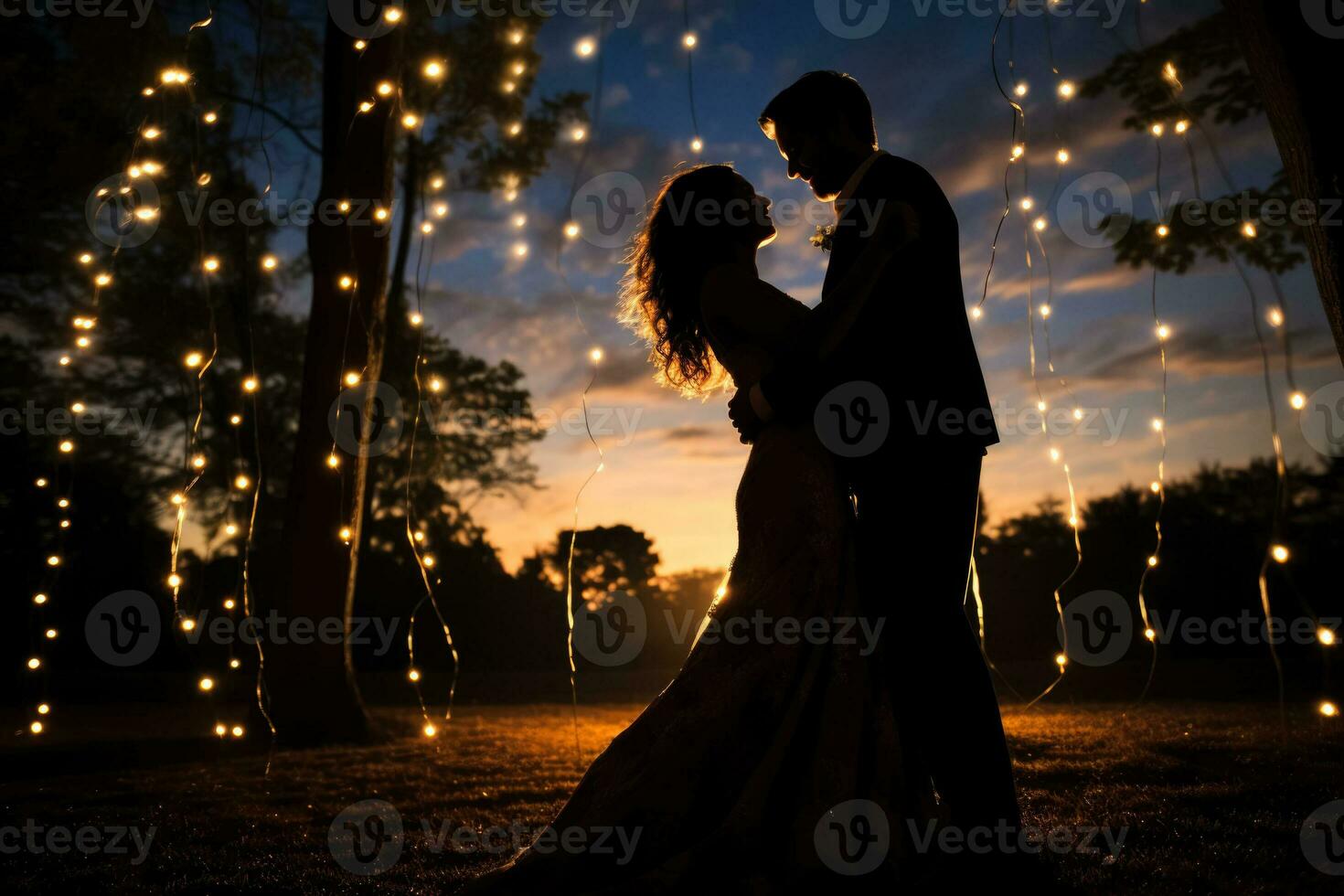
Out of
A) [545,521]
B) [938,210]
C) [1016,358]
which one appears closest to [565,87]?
[545,521]

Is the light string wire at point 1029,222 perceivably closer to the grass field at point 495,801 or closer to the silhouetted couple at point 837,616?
the grass field at point 495,801

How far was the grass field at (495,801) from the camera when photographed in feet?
7.02

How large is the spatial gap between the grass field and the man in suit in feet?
1.86

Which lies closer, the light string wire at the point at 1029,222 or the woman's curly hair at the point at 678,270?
the woman's curly hair at the point at 678,270

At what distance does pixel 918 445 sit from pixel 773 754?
735 mm

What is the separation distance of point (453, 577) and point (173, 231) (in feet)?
18.1

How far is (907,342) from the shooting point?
5.90 ft

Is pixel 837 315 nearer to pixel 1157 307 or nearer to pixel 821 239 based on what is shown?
pixel 821 239

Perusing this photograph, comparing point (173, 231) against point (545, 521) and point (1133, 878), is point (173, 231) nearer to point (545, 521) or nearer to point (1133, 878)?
point (545, 521)

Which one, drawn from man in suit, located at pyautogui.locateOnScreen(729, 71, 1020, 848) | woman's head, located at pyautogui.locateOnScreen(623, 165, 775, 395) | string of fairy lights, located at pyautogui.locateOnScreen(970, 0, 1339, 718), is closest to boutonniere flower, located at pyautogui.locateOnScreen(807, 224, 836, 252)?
woman's head, located at pyautogui.locateOnScreen(623, 165, 775, 395)

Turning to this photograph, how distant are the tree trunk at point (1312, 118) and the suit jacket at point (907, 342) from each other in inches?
33.3

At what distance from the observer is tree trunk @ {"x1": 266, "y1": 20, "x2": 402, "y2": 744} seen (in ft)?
16.1

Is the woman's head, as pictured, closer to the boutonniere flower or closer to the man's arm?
the boutonniere flower

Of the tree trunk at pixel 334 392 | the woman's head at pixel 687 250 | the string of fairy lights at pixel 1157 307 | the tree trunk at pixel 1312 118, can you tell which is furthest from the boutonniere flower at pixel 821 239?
the tree trunk at pixel 334 392
